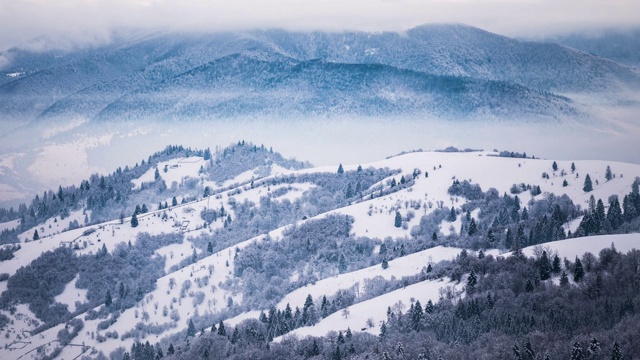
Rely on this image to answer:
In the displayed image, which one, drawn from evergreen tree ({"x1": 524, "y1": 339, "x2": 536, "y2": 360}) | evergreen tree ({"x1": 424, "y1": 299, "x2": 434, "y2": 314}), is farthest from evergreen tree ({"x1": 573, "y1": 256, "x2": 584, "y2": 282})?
evergreen tree ({"x1": 424, "y1": 299, "x2": 434, "y2": 314})

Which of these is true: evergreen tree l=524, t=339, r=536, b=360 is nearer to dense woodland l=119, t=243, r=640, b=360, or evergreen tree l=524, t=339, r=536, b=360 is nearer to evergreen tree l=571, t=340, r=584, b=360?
dense woodland l=119, t=243, r=640, b=360

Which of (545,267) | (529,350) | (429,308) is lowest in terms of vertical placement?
(429,308)

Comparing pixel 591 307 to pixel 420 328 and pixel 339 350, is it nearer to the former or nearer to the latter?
pixel 420 328

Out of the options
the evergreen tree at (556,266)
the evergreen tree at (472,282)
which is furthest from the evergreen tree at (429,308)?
the evergreen tree at (556,266)

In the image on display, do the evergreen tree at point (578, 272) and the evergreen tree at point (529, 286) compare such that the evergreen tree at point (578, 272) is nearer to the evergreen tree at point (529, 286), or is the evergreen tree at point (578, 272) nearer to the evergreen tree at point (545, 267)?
the evergreen tree at point (545, 267)

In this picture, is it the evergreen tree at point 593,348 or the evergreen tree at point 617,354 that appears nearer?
the evergreen tree at point 617,354

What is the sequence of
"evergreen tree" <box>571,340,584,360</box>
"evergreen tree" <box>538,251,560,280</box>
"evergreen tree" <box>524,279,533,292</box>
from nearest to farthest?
1. "evergreen tree" <box>571,340,584,360</box>
2. "evergreen tree" <box>524,279,533,292</box>
3. "evergreen tree" <box>538,251,560,280</box>

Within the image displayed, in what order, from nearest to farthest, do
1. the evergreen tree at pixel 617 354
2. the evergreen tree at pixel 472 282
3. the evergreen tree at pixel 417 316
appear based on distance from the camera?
1. the evergreen tree at pixel 617 354
2. the evergreen tree at pixel 417 316
3. the evergreen tree at pixel 472 282

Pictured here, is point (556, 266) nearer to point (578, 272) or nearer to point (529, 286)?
point (578, 272)

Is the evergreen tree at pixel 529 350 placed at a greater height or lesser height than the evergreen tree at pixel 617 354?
lesser

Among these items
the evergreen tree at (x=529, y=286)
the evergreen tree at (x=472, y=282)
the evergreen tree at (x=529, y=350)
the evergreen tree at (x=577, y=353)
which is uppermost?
the evergreen tree at (x=529, y=286)

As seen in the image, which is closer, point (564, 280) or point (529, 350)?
point (529, 350)

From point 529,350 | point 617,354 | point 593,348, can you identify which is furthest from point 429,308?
point 617,354
